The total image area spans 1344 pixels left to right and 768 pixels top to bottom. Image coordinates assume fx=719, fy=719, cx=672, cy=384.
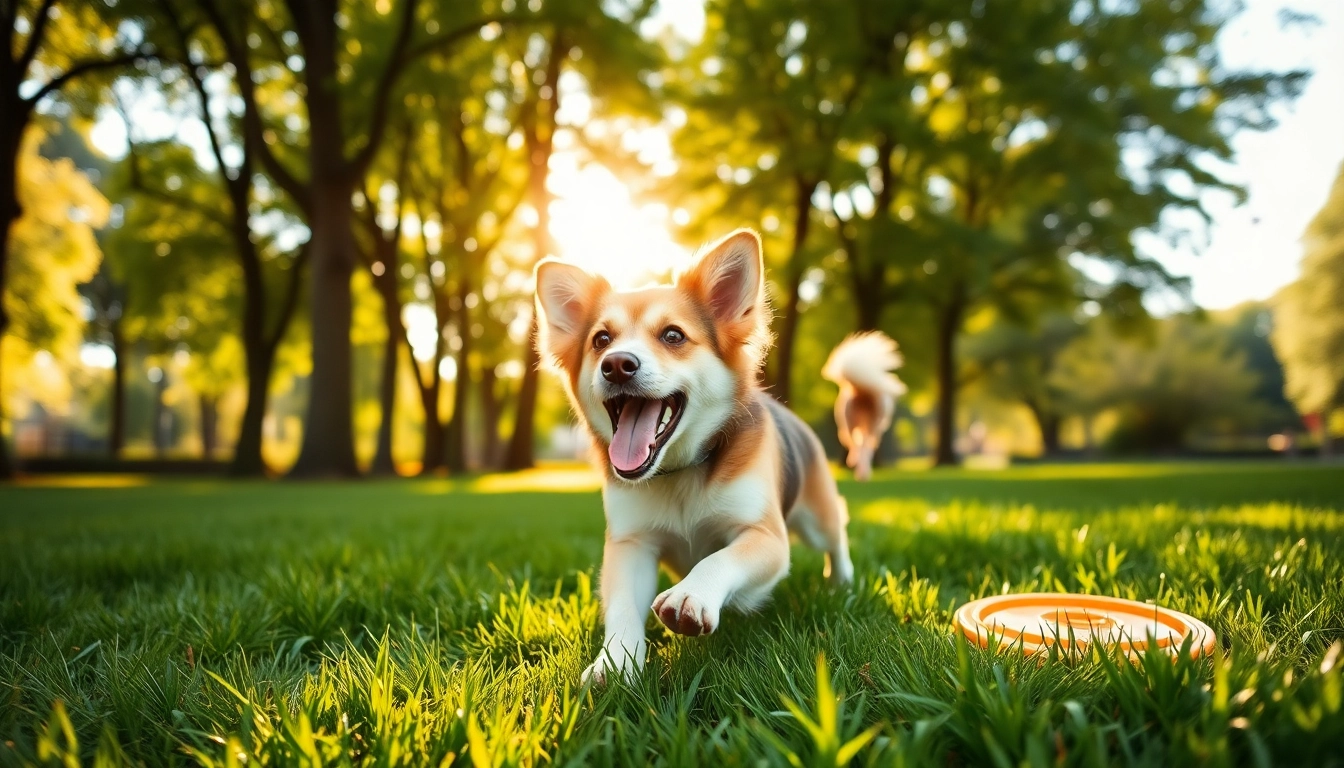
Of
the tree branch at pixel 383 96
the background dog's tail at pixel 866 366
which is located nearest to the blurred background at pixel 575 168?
the tree branch at pixel 383 96

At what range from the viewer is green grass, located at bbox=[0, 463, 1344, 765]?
1.56 metres

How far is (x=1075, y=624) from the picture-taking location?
263 cm

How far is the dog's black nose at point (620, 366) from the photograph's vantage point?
2617 millimetres

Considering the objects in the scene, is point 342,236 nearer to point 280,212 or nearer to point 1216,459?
point 280,212

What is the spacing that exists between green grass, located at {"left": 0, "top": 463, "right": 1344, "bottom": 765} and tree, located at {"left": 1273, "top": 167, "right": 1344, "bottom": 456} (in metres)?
5.56

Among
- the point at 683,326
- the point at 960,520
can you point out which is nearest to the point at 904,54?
the point at 960,520

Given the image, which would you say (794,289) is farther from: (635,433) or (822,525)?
(635,433)

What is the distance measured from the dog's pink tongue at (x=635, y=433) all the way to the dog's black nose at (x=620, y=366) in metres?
0.20

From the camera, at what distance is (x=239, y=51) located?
1415cm

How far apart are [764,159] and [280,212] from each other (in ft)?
47.1

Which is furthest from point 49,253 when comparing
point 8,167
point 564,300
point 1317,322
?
point 1317,322

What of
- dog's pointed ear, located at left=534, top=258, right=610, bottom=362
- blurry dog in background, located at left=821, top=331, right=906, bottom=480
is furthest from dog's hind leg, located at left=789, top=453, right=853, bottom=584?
dog's pointed ear, located at left=534, top=258, right=610, bottom=362

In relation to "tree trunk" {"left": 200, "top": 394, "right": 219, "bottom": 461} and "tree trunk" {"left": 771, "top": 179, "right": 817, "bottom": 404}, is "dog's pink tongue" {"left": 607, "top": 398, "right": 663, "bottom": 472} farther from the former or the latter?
"tree trunk" {"left": 200, "top": 394, "right": 219, "bottom": 461}

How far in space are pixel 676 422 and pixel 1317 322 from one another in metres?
13.3
